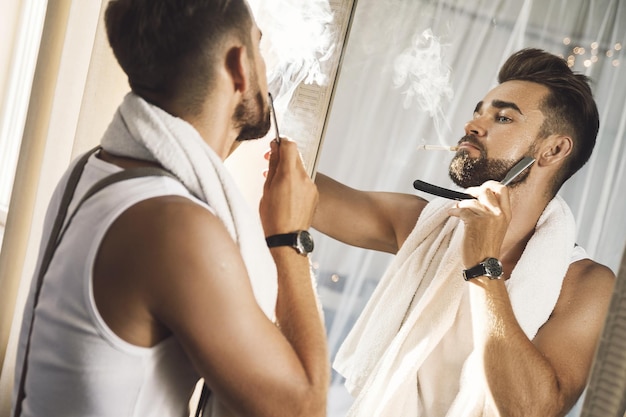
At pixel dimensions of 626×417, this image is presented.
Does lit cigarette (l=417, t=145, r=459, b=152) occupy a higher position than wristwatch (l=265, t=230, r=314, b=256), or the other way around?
lit cigarette (l=417, t=145, r=459, b=152)

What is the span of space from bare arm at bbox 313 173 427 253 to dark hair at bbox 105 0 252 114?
0.31 m

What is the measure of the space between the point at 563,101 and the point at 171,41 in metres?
0.52

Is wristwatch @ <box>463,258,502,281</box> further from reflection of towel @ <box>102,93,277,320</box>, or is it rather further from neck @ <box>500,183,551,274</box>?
reflection of towel @ <box>102,93,277,320</box>

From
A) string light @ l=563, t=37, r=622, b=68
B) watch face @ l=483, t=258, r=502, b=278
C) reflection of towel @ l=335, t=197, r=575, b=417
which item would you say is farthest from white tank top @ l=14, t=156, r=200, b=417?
string light @ l=563, t=37, r=622, b=68

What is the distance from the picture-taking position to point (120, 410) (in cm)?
77

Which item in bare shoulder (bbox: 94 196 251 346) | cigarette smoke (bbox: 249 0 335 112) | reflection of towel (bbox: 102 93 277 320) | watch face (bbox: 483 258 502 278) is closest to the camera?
bare shoulder (bbox: 94 196 251 346)

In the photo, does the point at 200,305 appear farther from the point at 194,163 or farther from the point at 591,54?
the point at 591,54

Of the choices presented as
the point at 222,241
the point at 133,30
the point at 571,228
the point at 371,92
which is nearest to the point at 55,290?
the point at 222,241

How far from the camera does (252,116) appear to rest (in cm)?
92

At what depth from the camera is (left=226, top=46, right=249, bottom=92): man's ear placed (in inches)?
33.5

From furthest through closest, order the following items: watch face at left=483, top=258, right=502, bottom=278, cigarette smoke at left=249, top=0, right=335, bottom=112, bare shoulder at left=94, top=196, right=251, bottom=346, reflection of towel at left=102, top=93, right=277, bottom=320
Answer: cigarette smoke at left=249, top=0, right=335, bottom=112 → watch face at left=483, top=258, right=502, bottom=278 → reflection of towel at left=102, top=93, right=277, bottom=320 → bare shoulder at left=94, top=196, right=251, bottom=346

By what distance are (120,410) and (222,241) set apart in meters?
0.24

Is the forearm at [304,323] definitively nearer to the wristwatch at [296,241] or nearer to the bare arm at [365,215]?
the wristwatch at [296,241]

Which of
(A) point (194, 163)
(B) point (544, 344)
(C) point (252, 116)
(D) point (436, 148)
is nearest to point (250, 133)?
(C) point (252, 116)
